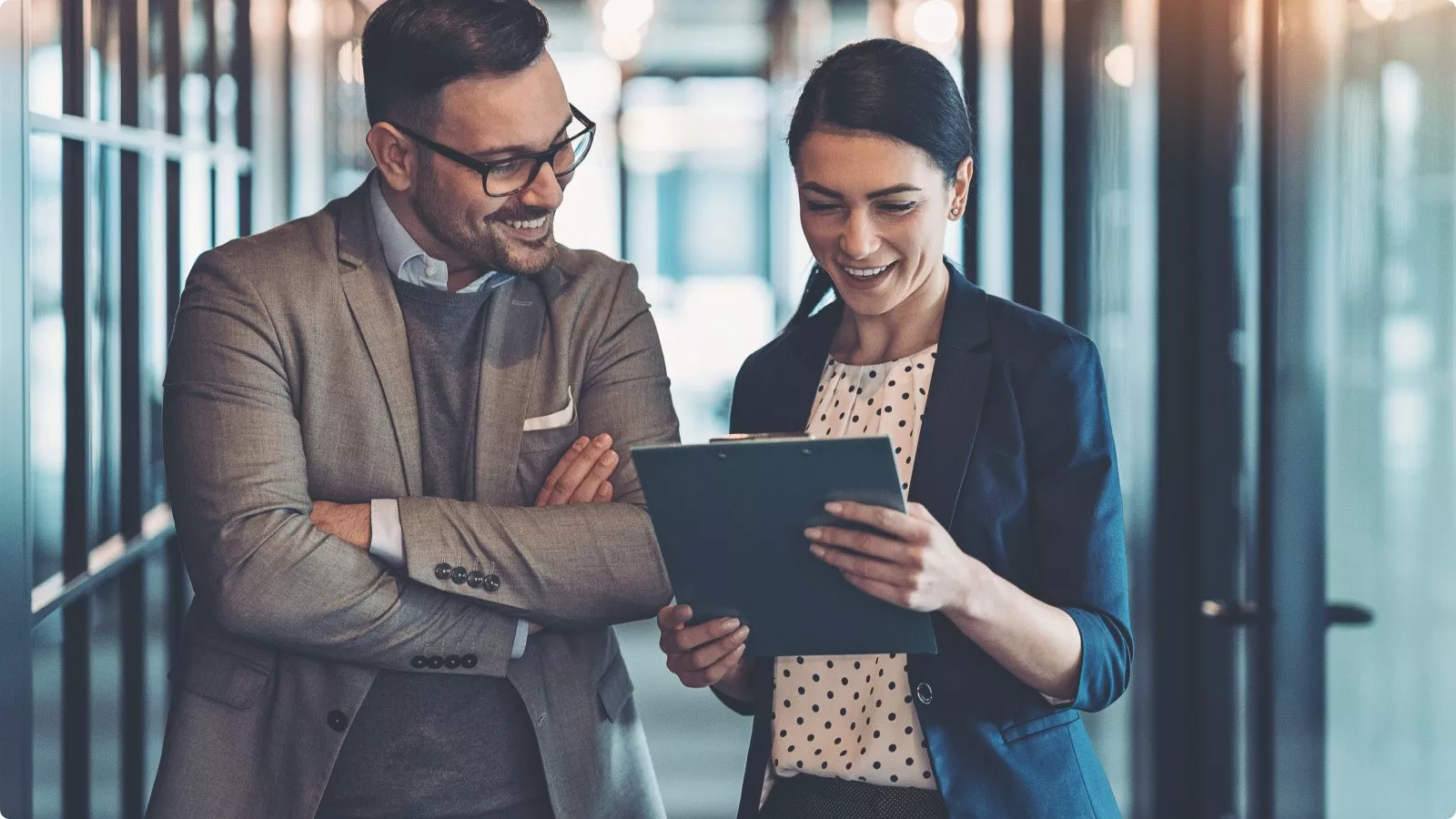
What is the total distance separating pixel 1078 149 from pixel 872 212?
171cm

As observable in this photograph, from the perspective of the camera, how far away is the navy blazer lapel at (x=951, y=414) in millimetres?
1468

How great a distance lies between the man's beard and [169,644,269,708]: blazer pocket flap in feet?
1.90

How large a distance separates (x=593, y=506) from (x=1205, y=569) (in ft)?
5.07

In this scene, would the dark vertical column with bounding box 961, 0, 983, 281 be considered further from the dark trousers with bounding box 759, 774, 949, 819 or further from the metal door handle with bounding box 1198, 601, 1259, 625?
the dark trousers with bounding box 759, 774, 949, 819

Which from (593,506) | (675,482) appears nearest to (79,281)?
(593,506)

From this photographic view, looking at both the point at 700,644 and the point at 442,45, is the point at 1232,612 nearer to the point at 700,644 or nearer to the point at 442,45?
→ the point at 700,644

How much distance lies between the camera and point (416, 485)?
1.65 metres

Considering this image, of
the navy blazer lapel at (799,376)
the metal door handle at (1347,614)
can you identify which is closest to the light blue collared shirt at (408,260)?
the navy blazer lapel at (799,376)

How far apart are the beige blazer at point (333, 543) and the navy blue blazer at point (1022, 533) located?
0.40 metres

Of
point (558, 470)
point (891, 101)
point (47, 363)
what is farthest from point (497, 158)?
point (47, 363)

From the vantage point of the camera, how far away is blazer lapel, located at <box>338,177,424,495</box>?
163 centimetres

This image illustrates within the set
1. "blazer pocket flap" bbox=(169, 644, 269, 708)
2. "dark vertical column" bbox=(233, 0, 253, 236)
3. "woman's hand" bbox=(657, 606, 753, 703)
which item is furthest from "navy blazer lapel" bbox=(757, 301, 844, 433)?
"dark vertical column" bbox=(233, 0, 253, 236)

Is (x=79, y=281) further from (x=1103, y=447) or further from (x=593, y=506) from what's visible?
(x=1103, y=447)

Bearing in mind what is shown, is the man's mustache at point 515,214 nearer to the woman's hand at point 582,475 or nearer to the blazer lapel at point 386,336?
the blazer lapel at point 386,336
